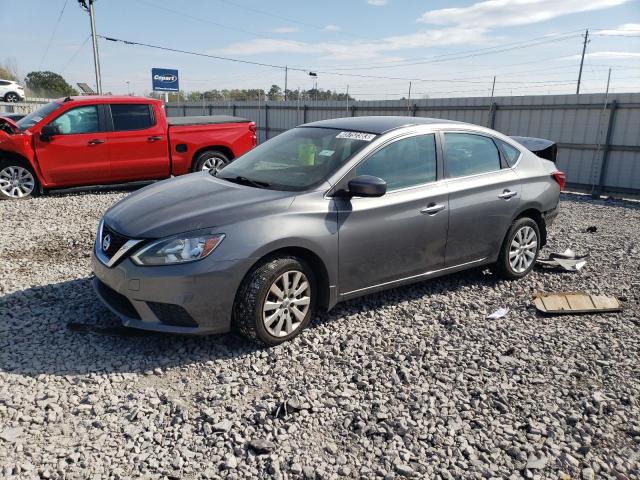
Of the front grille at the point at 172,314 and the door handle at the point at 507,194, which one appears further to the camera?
the door handle at the point at 507,194

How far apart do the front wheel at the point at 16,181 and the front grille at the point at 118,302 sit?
6397 mm

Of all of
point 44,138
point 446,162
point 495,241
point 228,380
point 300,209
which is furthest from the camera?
point 44,138

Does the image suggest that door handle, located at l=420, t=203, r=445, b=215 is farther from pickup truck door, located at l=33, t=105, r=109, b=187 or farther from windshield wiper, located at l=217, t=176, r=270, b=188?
pickup truck door, located at l=33, t=105, r=109, b=187

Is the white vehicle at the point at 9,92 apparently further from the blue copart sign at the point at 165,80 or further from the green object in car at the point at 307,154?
the green object in car at the point at 307,154

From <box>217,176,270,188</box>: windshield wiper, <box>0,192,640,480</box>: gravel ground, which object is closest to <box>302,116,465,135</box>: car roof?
<box>217,176,270,188</box>: windshield wiper

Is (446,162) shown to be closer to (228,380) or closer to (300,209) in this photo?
(300,209)

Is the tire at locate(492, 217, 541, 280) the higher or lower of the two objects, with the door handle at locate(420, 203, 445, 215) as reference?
lower

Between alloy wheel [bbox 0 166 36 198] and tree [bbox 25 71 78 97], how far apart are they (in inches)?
2256

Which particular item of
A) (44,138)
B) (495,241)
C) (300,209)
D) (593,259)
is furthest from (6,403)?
(44,138)

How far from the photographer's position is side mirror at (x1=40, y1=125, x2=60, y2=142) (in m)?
9.03

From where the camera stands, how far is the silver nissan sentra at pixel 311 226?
11.6ft

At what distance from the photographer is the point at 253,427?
298 cm

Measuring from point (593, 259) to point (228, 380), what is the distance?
5104 millimetres

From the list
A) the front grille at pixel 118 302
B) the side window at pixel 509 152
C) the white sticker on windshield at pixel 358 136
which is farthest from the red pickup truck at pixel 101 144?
the side window at pixel 509 152
